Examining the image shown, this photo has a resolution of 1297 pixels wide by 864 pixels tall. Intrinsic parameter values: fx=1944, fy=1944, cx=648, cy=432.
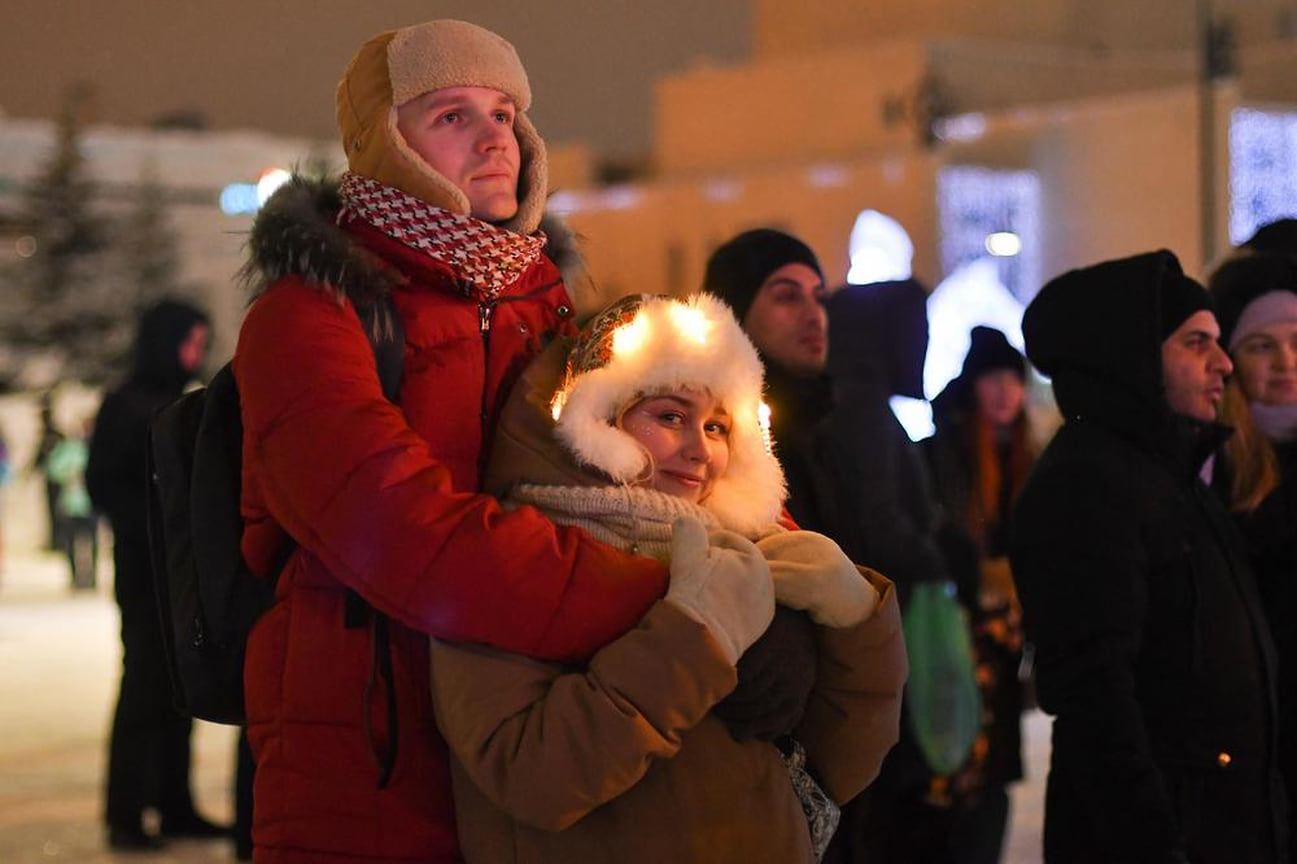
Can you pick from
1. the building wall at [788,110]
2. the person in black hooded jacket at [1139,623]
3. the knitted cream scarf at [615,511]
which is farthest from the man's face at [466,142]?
the building wall at [788,110]

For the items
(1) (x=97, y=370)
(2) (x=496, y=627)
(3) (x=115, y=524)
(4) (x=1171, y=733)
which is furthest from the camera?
(1) (x=97, y=370)

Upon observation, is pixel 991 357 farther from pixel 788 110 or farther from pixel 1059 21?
pixel 1059 21

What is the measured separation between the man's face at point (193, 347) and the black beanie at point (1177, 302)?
15.6 feet

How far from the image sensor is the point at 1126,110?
2708 centimetres

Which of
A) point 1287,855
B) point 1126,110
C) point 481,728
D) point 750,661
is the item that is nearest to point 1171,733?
point 1287,855

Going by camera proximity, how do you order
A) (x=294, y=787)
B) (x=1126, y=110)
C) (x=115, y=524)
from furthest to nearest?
(x=1126, y=110)
(x=115, y=524)
(x=294, y=787)

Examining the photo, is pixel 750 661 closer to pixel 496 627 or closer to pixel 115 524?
pixel 496 627

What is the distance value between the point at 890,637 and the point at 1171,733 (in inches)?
57.5

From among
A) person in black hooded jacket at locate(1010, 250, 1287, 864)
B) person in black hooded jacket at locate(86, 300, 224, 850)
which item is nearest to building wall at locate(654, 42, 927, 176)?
person in black hooded jacket at locate(86, 300, 224, 850)

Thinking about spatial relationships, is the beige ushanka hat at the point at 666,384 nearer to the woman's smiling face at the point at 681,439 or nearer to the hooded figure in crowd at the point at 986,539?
the woman's smiling face at the point at 681,439

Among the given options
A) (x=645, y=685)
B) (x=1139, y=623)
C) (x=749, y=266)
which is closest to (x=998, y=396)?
(x=749, y=266)

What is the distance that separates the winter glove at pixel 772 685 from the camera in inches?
108

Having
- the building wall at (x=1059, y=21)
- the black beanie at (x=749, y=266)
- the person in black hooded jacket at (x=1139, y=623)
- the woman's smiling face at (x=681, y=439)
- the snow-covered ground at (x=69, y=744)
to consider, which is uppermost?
the building wall at (x=1059, y=21)

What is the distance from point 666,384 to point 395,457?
0.47 meters
